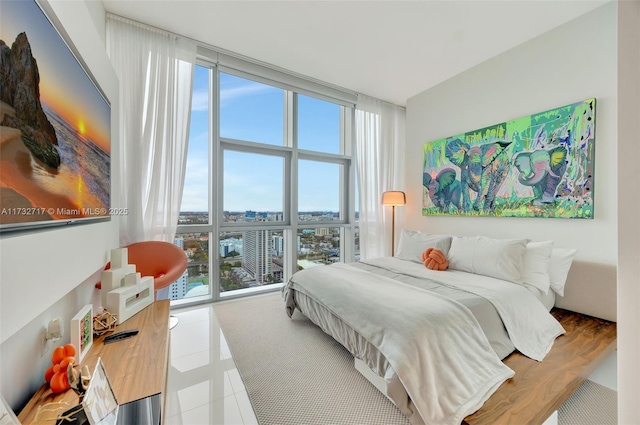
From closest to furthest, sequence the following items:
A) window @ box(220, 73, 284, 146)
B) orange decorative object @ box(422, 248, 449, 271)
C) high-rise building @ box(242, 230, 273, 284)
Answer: orange decorative object @ box(422, 248, 449, 271) < window @ box(220, 73, 284, 146) < high-rise building @ box(242, 230, 273, 284)

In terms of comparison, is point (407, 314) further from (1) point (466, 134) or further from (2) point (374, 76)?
(2) point (374, 76)

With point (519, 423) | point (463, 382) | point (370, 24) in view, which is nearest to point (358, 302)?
point (463, 382)

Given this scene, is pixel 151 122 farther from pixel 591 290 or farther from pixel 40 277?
pixel 591 290

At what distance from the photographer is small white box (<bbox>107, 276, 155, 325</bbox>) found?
1.55m

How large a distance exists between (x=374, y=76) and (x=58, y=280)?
147 inches

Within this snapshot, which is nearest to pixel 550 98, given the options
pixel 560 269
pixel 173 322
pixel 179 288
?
pixel 560 269

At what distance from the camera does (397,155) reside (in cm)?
443

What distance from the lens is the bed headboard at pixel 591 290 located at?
214 cm

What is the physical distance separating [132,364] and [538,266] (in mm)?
2943

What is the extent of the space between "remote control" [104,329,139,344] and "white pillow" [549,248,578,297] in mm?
3208

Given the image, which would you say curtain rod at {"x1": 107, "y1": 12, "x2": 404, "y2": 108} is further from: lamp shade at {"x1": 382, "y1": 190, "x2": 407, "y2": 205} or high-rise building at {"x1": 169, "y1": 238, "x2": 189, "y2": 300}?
high-rise building at {"x1": 169, "y1": 238, "x2": 189, "y2": 300}

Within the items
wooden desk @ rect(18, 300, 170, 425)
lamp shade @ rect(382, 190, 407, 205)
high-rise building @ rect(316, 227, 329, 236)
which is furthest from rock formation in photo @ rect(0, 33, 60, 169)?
lamp shade @ rect(382, 190, 407, 205)

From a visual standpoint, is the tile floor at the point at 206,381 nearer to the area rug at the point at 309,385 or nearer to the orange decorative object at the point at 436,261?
the area rug at the point at 309,385

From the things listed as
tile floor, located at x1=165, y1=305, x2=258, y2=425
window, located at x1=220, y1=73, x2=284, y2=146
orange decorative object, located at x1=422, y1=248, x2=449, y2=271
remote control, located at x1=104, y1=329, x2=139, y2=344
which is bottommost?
tile floor, located at x1=165, y1=305, x2=258, y2=425
